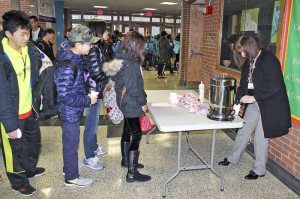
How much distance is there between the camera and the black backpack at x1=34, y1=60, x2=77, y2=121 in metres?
2.33

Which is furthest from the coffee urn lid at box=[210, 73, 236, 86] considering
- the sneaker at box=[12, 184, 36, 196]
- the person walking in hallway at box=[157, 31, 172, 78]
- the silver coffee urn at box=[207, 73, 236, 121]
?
the person walking in hallway at box=[157, 31, 172, 78]

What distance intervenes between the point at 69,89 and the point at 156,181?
127 centimetres

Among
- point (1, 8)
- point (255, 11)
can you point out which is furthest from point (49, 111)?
point (1, 8)

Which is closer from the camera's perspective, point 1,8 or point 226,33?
point 226,33

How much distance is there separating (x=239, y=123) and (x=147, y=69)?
A: 9955mm

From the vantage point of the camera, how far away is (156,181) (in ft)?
9.34

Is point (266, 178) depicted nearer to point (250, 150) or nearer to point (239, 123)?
point (250, 150)

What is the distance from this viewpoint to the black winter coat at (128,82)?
2.52 metres

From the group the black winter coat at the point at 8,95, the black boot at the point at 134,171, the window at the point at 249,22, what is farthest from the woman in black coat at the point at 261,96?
the black winter coat at the point at 8,95

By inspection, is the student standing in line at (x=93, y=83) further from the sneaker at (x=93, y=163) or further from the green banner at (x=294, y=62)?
the green banner at (x=294, y=62)

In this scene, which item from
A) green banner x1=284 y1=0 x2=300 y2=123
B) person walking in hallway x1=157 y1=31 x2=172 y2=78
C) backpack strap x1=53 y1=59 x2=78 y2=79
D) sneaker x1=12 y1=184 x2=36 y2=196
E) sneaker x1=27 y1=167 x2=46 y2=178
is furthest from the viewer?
person walking in hallway x1=157 y1=31 x2=172 y2=78

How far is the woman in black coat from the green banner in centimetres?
9

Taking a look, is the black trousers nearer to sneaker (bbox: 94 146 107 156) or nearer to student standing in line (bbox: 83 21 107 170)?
student standing in line (bbox: 83 21 107 170)

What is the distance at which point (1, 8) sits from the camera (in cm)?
879
